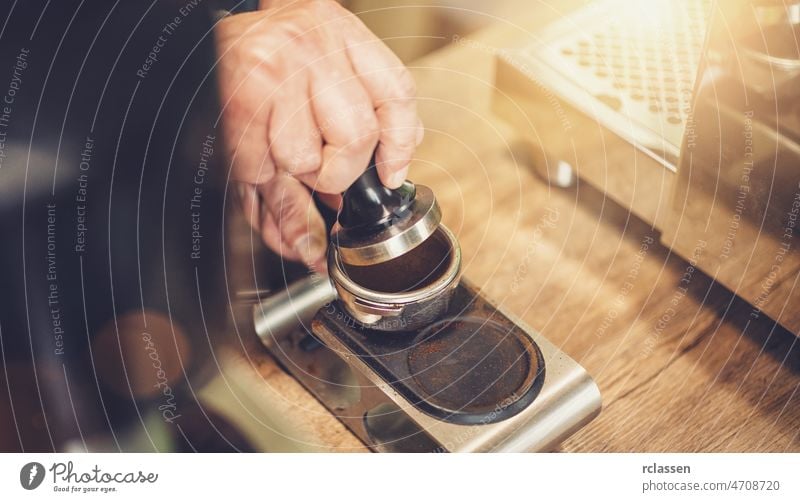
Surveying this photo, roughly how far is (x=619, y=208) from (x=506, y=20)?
22 cm

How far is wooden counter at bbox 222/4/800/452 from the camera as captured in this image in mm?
540

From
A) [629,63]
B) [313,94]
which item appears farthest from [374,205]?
[629,63]

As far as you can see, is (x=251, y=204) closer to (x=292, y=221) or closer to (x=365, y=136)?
(x=292, y=221)

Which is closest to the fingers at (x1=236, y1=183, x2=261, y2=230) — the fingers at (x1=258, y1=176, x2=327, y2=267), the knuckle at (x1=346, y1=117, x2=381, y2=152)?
the fingers at (x1=258, y1=176, x2=327, y2=267)

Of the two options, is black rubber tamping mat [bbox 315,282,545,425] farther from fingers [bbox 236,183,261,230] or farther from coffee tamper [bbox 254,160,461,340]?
fingers [bbox 236,183,261,230]

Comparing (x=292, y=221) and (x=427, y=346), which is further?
(x=292, y=221)

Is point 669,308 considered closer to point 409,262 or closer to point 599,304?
point 599,304

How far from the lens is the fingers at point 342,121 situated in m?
0.53

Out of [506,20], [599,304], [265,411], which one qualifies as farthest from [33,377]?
[506,20]

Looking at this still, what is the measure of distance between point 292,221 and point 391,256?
198 mm

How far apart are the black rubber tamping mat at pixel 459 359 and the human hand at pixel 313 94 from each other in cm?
9

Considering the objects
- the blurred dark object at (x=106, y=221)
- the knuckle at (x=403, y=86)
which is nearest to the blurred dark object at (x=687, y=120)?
the knuckle at (x=403, y=86)

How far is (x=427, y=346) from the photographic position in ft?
1.63

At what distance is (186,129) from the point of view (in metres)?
0.56
